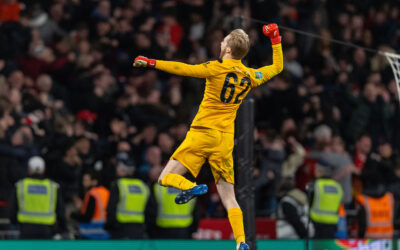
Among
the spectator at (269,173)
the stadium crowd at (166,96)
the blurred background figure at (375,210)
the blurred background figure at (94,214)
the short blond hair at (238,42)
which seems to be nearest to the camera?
the short blond hair at (238,42)

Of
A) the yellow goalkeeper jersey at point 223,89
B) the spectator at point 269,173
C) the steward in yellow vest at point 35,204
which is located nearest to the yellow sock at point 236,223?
the yellow goalkeeper jersey at point 223,89

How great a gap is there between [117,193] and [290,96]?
19.8ft

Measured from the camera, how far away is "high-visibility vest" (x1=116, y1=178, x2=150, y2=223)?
1431cm

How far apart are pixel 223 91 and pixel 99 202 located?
16.6 feet

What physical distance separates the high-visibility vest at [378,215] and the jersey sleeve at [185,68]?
6.26 meters

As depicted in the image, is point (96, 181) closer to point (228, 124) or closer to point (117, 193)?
point (117, 193)

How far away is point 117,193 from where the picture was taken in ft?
46.8

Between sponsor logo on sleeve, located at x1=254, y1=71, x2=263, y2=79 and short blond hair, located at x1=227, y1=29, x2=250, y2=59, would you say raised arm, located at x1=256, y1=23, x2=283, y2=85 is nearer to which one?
sponsor logo on sleeve, located at x1=254, y1=71, x2=263, y2=79

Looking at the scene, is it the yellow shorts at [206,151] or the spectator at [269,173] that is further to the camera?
the spectator at [269,173]

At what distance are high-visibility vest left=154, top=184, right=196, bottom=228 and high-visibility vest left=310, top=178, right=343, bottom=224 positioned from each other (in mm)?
2118

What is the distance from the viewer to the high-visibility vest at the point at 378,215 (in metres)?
15.5

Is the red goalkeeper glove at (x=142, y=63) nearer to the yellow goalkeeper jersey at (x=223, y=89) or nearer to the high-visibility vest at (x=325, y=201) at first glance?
the yellow goalkeeper jersey at (x=223, y=89)

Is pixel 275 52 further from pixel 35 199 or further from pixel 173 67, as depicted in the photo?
pixel 35 199

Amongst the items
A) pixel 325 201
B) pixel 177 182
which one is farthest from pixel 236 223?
pixel 325 201
